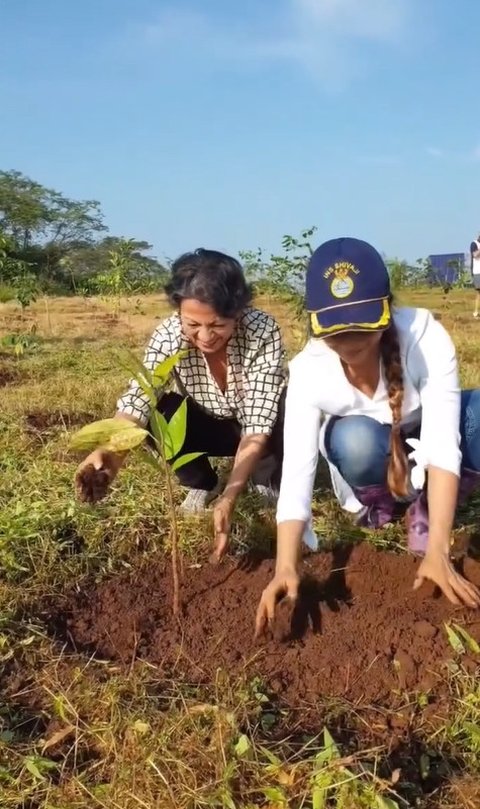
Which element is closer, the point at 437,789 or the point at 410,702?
the point at 437,789

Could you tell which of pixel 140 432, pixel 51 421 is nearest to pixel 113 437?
pixel 140 432

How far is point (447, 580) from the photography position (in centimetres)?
169

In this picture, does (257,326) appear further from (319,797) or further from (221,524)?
(319,797)

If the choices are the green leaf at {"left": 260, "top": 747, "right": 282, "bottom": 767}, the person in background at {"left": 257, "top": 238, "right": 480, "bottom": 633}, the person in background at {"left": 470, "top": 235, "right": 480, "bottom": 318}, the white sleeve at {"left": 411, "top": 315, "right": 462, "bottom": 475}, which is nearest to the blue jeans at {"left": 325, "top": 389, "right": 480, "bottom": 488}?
the person in background at {"left": 257, "top": 238, "right": 480, "bottom": 633}

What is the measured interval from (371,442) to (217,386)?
60cm

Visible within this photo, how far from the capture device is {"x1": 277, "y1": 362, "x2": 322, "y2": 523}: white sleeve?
1879 mm

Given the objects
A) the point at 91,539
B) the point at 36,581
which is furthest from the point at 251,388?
→ the point at 36,581

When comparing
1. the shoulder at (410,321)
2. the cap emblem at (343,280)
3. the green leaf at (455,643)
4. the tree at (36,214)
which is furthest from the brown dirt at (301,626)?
the tree at (36,214)

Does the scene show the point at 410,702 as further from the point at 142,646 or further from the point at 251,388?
the point at 251,388

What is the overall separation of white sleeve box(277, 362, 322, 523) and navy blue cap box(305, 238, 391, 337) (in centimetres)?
25

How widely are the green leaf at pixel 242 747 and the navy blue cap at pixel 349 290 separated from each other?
2.84 ft

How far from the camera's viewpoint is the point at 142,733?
149 cm

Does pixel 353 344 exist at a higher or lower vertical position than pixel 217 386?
higher

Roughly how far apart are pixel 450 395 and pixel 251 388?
0.67 m
